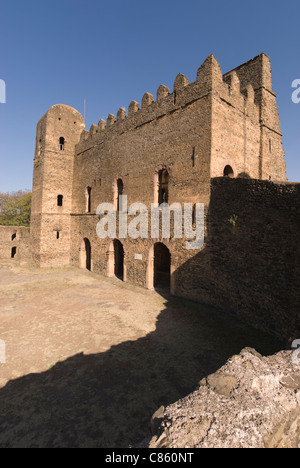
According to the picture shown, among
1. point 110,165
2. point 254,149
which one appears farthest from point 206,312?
point 110,165

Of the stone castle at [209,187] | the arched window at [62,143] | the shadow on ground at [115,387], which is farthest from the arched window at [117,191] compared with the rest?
the shadow on ground at [115,387]

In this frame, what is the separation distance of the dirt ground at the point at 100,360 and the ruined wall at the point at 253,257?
0.66m

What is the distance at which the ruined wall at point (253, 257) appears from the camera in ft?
18.8

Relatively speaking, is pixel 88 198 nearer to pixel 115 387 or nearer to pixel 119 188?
pixel 119 188

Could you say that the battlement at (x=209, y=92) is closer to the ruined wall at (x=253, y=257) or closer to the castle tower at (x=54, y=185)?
the ruined wall at (x=253, y=257)

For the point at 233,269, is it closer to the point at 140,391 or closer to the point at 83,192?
the point at 140,391

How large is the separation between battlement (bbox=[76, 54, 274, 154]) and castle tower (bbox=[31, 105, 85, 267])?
261 inches

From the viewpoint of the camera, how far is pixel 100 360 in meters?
5.36

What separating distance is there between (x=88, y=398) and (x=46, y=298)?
6567mm

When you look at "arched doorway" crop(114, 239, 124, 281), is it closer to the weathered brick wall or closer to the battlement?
the battlement

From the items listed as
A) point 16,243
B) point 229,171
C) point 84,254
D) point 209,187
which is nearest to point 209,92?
point 229,171

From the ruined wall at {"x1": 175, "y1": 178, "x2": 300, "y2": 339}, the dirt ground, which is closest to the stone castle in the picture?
the ruined wall at {"x1": 175, "y1": 178, "x2": 300, "y2": 339}

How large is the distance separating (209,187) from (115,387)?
6.89 meters

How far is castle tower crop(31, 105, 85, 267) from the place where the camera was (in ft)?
54.7
